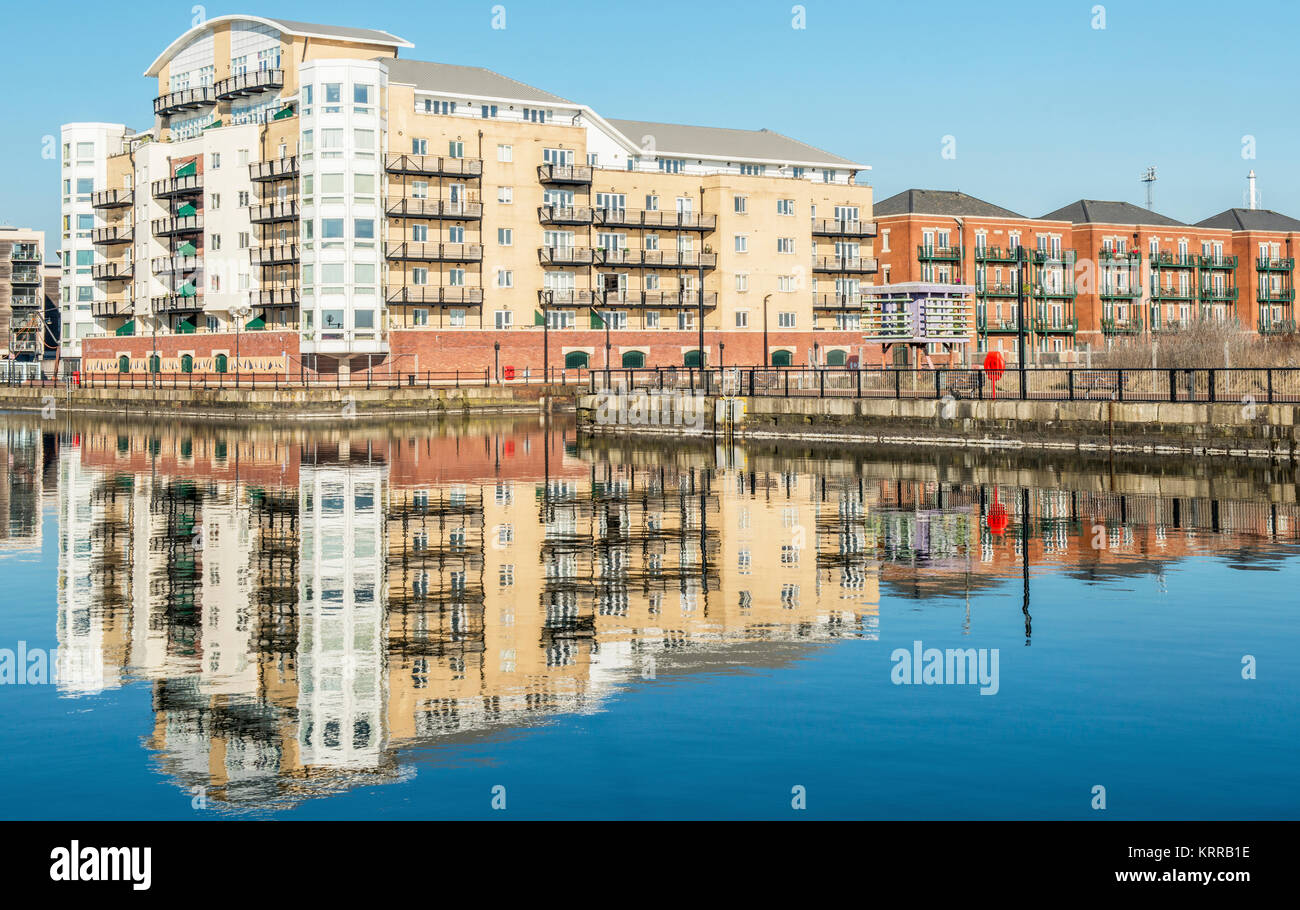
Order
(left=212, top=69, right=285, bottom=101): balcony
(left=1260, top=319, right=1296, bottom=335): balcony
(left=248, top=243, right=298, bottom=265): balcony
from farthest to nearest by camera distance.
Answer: (left=1260, top=319, right=1296, bottom=335): balcony, (left=212, top=69, right=285, bottom=101): balcony, (left=248, top=243, right=298, bottom=265): balcony

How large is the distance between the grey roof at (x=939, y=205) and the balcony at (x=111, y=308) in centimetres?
6239

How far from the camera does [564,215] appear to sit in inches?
4043

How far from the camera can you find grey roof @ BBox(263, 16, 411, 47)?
327 ft

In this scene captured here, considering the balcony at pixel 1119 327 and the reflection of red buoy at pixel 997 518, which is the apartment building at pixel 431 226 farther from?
the reflection of red buoy at pixel 997 518

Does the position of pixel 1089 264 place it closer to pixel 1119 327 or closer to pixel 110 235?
pixel 1119 327

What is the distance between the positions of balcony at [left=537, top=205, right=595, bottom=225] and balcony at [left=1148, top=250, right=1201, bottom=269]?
55096 mm

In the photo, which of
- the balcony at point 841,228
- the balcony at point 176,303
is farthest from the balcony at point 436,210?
the balcony at point 841,228

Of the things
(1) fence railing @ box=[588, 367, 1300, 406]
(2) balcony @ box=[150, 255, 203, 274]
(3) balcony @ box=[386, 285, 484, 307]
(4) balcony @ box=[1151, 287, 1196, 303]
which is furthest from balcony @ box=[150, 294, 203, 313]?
(4) balcony @ box=[1151, 287, 1196, 303]

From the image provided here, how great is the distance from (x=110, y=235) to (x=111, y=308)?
6.20 m

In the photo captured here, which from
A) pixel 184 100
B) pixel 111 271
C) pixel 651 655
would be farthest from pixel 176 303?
pixel 651 655

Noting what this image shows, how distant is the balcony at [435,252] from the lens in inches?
3784

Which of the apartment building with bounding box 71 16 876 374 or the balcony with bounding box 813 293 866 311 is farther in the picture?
the balcony with bounding box 813 293 866 311

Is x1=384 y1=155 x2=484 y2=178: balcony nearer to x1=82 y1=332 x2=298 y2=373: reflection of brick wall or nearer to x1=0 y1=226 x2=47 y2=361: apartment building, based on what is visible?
x1=82 y1=332 x2=298 y2=373: reflection of brick wall

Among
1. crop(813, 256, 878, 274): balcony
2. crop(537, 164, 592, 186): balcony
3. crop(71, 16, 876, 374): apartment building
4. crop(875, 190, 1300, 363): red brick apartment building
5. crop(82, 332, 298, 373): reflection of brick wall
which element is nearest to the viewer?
crop(71, 16, 876, 374): apartment building
